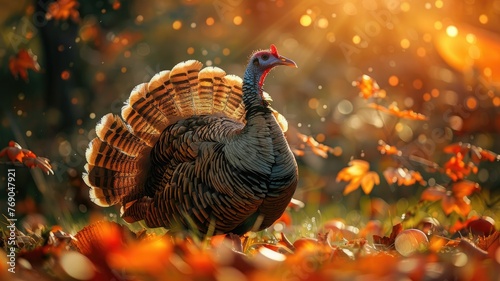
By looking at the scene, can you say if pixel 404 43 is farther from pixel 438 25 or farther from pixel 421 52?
pixel 438 25

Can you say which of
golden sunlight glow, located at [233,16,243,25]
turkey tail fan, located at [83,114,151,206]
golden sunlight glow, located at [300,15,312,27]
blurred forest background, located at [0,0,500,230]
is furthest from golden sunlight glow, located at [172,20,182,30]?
turkey tail fan, located at [83,114,151,206]

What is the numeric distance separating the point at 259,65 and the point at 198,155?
554 millimetres

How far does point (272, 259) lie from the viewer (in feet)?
6.39

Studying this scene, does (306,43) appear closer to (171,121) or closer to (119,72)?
(119,72)

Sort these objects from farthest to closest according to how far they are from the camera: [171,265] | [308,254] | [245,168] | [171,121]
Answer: [171,121] → [245,168] → [308,254] → [171,265]

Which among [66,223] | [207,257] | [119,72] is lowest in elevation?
[66,223]

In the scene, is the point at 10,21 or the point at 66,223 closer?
the point at 66,223

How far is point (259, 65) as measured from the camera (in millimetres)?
3598

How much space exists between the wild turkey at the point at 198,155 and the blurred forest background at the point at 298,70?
134 cm

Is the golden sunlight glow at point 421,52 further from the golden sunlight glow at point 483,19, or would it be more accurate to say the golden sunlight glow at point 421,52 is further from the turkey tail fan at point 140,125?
the turkey tail fan at point 140,125

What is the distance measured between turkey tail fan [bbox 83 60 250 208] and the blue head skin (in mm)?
443

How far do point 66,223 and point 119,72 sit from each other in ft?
8.21

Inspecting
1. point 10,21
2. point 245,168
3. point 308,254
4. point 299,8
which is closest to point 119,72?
point 10,21

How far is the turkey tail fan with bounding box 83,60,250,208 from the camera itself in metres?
3.95
